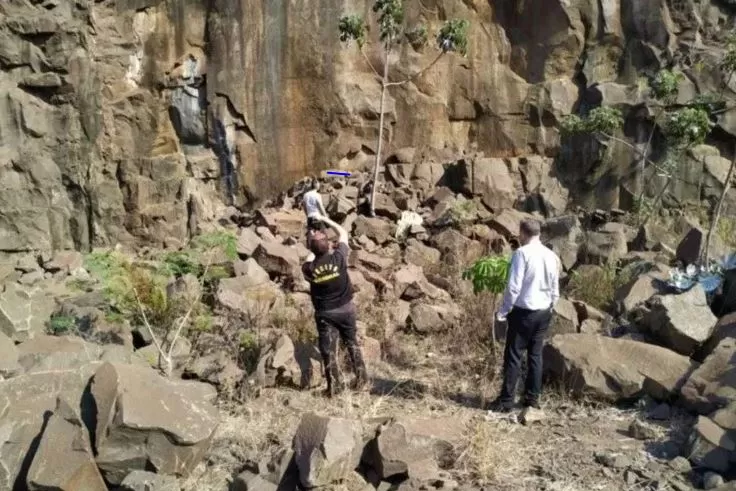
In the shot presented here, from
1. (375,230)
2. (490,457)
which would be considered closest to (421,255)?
(375,230)

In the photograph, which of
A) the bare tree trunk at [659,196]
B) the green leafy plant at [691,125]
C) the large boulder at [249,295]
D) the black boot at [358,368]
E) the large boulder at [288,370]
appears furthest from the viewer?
the bare tree trunk at [659,196]

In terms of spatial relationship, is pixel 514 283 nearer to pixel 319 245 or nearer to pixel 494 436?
pixel 494 436

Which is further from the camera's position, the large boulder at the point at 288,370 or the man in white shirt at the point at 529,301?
the large boulder at the point at 288,370

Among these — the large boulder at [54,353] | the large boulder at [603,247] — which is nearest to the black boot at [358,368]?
the large boulder at [54,353]

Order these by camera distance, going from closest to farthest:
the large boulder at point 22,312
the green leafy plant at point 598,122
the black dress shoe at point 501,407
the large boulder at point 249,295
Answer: the black dress shoe at point 501,407
the large boulder at point 22,312
the large boulder at point 249,295
the green leafy plant at point 598,122

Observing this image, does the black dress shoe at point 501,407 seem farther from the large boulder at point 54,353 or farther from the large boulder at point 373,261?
the large boulder at point 373,261

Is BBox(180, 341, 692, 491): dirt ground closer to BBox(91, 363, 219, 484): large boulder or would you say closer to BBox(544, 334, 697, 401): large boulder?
BBox(544, 334, 697, 401): large boulder

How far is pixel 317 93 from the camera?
54.0 ft

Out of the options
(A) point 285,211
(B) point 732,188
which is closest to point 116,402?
(A) point 285,211

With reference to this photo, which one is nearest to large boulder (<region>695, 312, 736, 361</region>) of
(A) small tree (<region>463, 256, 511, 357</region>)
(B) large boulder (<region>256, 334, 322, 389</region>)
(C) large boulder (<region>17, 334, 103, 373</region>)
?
(A) small tree (<region>463, 256, 511, 357</region>)

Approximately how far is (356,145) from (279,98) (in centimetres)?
192

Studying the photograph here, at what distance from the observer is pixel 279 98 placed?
1636 centimetres

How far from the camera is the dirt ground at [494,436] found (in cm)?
514

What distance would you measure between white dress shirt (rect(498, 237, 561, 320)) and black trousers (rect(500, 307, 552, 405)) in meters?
0.08
